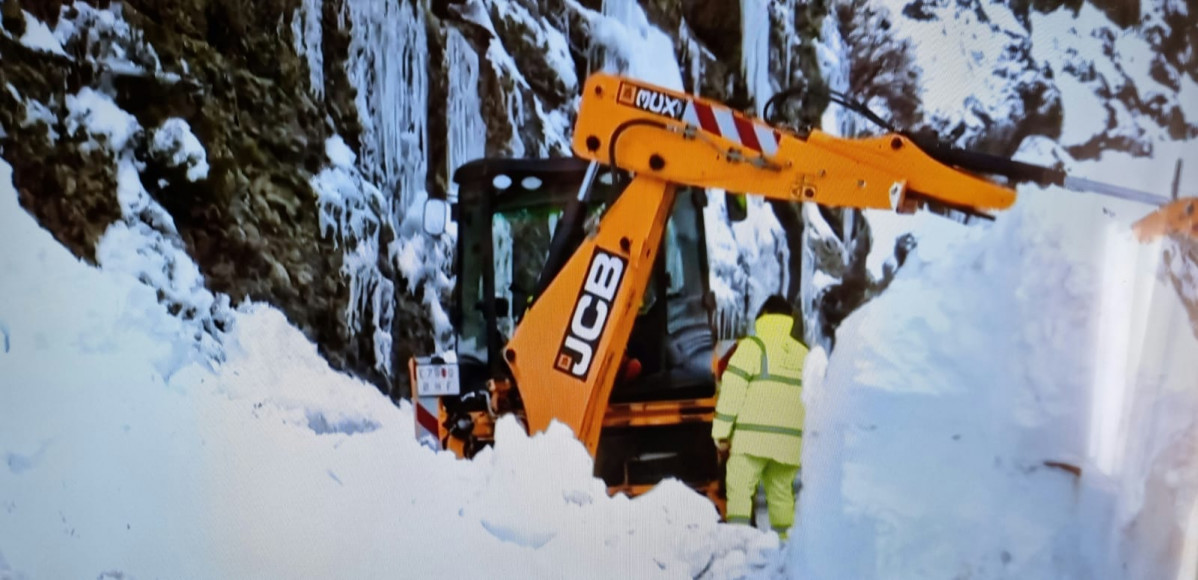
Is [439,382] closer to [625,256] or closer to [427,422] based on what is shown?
[427,422]

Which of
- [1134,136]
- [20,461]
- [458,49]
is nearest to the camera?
[1134,136]

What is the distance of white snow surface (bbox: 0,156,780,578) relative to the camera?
4.76ft

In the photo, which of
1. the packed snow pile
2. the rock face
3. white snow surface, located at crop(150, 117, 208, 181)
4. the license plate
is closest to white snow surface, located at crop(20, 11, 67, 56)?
the rock face

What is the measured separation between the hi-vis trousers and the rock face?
8.5 inches

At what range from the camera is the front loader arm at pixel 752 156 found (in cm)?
136

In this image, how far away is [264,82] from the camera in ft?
5.01

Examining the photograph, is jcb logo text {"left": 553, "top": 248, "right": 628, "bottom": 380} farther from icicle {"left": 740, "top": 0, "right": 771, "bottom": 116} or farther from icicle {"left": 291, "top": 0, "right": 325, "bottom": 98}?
icicle {"left": 291, "top": 0, "right": 325, "bottom": 98}

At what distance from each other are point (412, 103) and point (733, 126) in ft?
1.78

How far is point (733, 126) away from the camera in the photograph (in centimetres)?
138

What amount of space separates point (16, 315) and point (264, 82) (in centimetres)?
61

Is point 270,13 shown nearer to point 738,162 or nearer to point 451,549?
point 738,162

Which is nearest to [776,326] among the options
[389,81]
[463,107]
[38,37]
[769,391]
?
[769,391]

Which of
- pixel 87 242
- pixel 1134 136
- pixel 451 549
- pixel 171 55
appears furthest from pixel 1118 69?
pixel 87 242

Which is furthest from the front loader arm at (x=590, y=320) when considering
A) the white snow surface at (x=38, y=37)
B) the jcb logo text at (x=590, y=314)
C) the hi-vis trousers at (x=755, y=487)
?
the white snow surface at (x=38, y=37)
